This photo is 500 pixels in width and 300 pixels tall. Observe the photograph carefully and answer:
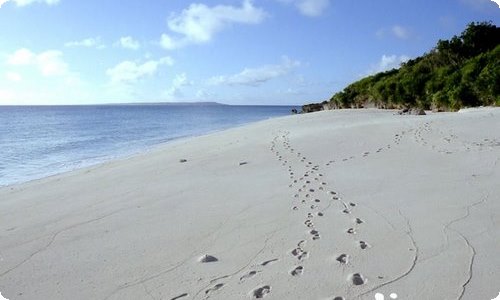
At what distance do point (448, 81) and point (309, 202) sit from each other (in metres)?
24.5

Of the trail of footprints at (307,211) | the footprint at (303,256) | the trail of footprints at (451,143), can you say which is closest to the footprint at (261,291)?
the trail of footprints at (307,211)

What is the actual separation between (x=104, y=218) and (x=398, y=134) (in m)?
9.72

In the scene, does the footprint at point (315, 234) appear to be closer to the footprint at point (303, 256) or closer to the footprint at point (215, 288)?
the footprint at point (303, 256)

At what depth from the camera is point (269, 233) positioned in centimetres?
475

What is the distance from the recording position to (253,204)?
19.7ft

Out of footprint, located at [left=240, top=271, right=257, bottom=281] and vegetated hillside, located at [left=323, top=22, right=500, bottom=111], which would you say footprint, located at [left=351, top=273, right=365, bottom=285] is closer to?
footprint, located at [left=240, top=271, right=257, bottom=281]

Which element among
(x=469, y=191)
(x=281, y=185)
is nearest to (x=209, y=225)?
(x=281, y=185)

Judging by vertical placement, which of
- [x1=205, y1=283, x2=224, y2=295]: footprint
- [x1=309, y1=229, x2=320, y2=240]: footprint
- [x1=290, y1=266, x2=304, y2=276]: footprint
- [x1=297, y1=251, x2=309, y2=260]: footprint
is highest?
[x1=309, y1=229, x2=320, y2=240]: footprint

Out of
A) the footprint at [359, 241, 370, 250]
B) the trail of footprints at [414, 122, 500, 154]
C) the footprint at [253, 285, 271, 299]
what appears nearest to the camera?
the footprint at [253, 285, 271, 299]

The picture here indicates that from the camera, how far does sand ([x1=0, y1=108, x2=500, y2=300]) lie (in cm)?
357

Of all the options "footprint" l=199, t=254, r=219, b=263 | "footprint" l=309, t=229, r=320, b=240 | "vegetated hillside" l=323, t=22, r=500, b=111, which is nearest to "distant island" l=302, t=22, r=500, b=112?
"vegetated hillside" l=323, t=22, r=500, b=111

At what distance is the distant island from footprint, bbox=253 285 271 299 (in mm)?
22912

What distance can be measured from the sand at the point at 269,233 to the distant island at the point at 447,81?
1695 cm

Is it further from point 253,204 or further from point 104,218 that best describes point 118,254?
point 253,204
